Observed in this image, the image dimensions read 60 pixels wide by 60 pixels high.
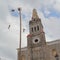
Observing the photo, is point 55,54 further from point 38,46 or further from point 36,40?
point 36,40

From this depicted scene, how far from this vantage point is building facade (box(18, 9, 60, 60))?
5004cm

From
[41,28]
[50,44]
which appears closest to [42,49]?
[50,44]

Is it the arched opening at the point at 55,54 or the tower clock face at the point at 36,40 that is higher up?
the tower clock face at the point at 36,40

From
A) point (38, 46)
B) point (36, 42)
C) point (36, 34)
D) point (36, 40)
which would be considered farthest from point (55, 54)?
point (36, 34)

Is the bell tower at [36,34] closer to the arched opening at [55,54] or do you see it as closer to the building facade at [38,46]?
the building facade at [38,46]

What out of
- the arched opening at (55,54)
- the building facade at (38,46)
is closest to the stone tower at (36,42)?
the building facade at (38,46)

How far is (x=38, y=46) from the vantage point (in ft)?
172

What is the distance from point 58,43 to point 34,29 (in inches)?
385

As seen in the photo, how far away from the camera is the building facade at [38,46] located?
164ft

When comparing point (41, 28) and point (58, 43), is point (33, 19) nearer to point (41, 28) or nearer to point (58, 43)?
point (41, 28)

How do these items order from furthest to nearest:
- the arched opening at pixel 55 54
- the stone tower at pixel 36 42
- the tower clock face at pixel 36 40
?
1. the tower clock face at pixel 36 40
2. the stone tower at pixel 36 42
3. the arched opening at pixel 55 54

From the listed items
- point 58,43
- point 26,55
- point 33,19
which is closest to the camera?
point 58,43

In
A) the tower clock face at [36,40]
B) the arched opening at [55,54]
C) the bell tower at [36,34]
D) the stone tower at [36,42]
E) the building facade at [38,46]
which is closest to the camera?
the arched opening at [55,54]

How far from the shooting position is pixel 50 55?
50.0 meters
